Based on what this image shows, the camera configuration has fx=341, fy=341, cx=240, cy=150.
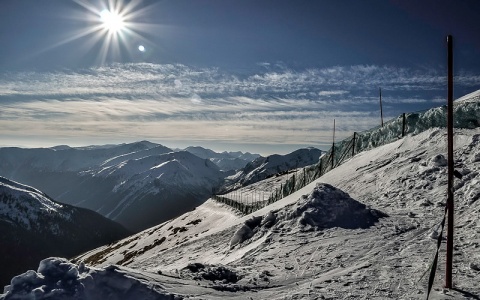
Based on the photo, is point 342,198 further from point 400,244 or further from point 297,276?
point 297,276

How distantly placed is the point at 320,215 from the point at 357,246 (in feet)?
12.9

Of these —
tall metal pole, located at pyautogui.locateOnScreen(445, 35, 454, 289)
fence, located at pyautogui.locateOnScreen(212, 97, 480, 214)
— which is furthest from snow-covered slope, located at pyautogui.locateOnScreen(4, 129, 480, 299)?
fence, located at pyautogui.locateOnScreen(212, 97, 480, 214)

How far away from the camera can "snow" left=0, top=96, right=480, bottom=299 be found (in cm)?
951

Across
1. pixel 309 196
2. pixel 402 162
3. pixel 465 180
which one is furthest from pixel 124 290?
pixel 402 162

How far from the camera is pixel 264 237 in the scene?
1820 centimetres

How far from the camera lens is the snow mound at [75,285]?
793 centimetres

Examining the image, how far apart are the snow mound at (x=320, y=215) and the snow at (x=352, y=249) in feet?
0.18

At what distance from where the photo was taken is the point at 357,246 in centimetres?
1420

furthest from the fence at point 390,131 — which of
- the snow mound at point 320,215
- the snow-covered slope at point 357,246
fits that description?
the snow mound at point 320,215

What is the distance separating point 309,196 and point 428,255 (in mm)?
8063

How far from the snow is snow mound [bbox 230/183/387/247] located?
0.06m

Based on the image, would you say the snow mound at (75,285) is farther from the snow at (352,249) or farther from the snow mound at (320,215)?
the snow mound at (320,215)

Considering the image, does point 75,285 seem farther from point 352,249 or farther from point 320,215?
point 320,215

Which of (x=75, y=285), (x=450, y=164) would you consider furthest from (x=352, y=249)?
(x=75, y=285)
